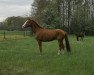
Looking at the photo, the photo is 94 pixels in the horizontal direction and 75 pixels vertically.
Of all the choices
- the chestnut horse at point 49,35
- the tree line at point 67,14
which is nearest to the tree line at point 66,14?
the tree line at point 67,14

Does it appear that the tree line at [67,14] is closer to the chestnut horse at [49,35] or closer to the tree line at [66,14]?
the tree line at [66,14]

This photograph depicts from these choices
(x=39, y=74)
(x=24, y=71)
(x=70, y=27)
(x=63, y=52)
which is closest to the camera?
(x=39, y=74)

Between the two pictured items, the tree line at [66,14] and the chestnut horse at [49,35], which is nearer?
the chestnut horse at [49,35]

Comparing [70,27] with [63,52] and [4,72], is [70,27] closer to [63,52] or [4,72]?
[63,52]

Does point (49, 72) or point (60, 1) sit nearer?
point (49, 72)

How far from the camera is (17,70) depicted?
482 inches

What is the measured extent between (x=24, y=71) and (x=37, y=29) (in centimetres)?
756

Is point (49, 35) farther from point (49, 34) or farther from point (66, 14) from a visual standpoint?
point (66, 14)

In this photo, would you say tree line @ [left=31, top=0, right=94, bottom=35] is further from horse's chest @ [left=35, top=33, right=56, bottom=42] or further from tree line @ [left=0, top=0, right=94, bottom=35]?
horse's chest @ [left=35, top=33, right=56, bottom=42]

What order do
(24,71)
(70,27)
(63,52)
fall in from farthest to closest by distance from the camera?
1. (70,27)
2. (63,52)
3. (24,71)

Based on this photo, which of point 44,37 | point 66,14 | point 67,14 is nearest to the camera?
point 44,37

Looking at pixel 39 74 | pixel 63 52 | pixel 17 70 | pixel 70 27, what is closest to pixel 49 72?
pixel 39 74

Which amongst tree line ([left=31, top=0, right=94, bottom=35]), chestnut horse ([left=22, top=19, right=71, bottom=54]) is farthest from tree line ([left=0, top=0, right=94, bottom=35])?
chestnut horse ([left=22, top=19, right=71, bottom=54])

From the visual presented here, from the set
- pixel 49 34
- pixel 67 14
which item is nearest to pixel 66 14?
pixel 67 14
